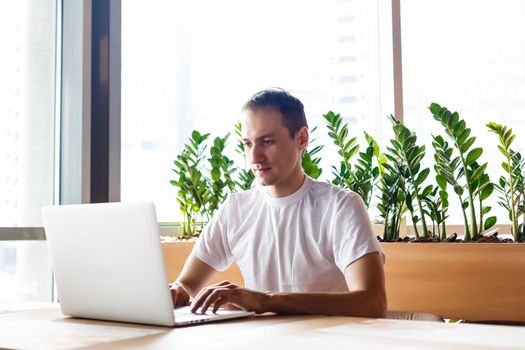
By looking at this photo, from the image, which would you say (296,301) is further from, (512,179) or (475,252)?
(512,179)

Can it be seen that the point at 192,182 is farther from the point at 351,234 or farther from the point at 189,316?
the point at 189,316

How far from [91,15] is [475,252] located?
2.07 m

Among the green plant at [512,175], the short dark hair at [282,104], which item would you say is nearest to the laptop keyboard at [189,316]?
the short dark hair at [282,104]

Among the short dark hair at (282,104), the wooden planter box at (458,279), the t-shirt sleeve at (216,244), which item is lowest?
the wooden planter box at (458,279)

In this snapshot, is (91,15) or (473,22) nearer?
(91,15)

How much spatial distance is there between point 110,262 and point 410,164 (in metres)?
1.74

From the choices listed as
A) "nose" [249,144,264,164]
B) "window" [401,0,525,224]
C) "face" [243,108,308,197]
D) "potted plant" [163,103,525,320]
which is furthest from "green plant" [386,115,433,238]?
"nose" [249,144,264,164]

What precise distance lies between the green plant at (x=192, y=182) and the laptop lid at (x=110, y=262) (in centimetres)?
164

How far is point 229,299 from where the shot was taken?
5.63 feet

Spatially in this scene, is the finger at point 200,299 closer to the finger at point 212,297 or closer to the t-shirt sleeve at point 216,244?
the finger at point 212,297

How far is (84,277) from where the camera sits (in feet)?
5.61

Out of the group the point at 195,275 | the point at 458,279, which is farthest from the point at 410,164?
the point at 195,275

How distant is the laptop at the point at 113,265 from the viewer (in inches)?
60.7

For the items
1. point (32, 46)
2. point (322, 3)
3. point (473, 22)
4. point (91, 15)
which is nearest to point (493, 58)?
point (473, 22)
